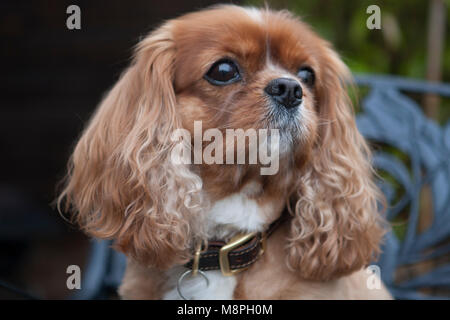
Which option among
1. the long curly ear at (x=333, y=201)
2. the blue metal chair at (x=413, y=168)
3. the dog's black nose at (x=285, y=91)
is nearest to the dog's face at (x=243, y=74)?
the dog's black nose at (x=285, y=91)

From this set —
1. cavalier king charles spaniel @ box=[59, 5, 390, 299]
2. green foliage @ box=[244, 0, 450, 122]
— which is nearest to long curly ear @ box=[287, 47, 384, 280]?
cavalier king charles spaniel @ box=[59, 5, 390, 299]

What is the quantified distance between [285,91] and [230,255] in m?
0.61

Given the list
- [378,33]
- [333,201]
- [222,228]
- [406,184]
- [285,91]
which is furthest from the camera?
[378,33]

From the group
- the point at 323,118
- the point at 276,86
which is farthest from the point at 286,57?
the point at 323,118

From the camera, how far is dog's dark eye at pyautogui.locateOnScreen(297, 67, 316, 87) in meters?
1.95

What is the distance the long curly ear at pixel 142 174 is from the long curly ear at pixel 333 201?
0.42 m

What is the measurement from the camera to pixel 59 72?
18.0ft

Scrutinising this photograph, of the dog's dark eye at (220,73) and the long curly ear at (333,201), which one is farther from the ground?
the dog's dark eye at (220,73)

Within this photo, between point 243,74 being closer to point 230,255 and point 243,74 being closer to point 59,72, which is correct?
point 230,255

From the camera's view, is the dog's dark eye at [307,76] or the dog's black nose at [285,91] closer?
the dog's black nose at [285,91]

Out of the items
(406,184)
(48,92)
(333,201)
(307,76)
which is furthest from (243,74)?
(48,92)

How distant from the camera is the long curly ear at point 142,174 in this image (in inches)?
69.4

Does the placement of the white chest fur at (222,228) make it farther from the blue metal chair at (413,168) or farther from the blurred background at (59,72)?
the blurred background at (59,72)
